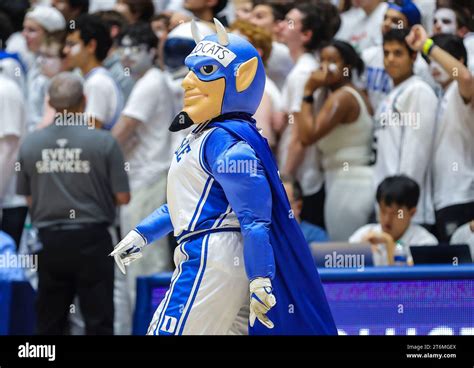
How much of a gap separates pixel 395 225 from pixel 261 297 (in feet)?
8.33

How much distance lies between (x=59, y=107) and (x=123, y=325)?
1.40 meters

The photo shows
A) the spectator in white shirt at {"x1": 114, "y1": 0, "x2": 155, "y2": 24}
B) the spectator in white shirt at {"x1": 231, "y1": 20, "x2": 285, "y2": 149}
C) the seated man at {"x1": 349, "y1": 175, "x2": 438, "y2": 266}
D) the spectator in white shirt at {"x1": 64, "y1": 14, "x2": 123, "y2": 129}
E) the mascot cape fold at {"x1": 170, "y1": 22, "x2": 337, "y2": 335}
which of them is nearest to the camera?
the mascot cape fold at {"x1": 170, "y1": 22, "x2": 337, "y2": 335}

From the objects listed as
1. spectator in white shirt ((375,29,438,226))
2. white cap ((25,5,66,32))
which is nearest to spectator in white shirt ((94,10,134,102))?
white cap ((25,5,66,32))

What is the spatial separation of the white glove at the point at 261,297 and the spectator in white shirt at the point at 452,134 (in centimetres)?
269

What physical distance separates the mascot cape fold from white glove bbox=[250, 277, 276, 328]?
17cm

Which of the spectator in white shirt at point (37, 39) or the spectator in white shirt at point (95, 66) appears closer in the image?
the spectator in white shirt at point (95, 66)

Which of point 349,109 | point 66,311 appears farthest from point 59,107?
point 349,109

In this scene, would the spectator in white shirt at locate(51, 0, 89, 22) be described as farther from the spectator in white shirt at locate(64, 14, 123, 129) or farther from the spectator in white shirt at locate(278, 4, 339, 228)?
the spectator in white shirt at locate(278, 4, 339, 228)

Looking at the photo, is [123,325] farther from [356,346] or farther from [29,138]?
[356,346]

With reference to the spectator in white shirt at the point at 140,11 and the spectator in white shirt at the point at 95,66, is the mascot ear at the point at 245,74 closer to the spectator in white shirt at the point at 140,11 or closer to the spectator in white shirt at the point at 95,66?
the spectator in white shirt at the point at 95,66

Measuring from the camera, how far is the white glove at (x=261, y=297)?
5.58 metres

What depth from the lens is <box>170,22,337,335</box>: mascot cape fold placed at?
5.80 m

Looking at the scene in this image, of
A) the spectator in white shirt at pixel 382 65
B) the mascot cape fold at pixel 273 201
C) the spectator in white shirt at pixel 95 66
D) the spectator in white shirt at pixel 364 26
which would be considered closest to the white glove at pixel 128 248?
the mascot cape fold at pixel 273 201

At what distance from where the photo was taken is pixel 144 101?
8828 mm
